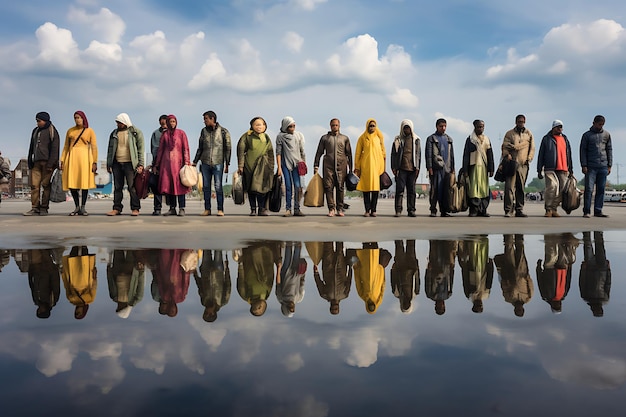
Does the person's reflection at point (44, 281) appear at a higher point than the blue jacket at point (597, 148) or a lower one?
lower

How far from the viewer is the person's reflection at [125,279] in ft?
11.4

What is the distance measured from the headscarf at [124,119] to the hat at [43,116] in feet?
4.83

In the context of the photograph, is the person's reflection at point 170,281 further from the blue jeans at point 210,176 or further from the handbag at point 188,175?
the blue jeans at point 210,176

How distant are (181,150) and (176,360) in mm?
10670

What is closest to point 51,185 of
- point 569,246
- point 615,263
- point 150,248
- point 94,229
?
point 94,229

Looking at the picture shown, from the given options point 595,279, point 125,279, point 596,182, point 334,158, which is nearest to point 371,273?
point 595,279

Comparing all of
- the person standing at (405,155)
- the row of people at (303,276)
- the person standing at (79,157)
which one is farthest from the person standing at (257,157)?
the row of people at (303,276)

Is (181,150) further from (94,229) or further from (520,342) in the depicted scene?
(520,342)

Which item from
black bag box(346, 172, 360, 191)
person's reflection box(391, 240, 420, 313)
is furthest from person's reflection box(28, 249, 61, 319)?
black bag box(346, 172, 360, 191)

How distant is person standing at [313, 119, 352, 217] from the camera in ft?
40.8

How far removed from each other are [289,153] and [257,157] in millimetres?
655

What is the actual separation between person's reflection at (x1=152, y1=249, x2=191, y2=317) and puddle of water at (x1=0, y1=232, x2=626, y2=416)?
2cm

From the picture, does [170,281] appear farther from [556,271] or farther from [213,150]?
[213,150]

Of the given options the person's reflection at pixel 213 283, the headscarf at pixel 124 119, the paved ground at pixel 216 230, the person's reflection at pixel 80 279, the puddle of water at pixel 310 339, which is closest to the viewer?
the puddle of water at pixel 310 339
